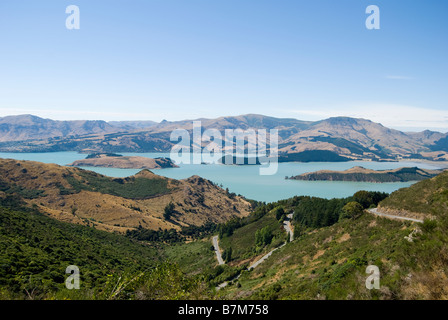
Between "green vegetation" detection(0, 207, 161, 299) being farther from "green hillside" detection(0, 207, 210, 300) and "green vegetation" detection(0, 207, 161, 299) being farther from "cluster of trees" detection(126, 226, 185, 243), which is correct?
"cluster of trees" detection(126, 226, 185, 243)

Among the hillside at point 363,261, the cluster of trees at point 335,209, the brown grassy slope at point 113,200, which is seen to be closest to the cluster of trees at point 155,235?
the brown grassy slope at point 113,200

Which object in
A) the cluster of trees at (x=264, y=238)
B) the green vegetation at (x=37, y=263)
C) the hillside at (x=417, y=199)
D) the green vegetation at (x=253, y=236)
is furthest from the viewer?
the cluster of trees at (x=264, y=238)

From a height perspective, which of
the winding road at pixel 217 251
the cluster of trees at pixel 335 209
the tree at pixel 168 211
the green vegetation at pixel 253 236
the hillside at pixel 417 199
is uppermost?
the hillside at pixel 417 199

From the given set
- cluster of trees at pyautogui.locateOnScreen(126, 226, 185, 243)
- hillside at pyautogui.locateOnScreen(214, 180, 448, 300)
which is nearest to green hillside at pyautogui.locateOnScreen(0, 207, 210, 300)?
hillside at pyautogui.locateOnScreen(214, 180, 448, 300)

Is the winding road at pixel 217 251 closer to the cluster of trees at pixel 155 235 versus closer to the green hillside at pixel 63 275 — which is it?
the cluster of trees at pixel 155 235

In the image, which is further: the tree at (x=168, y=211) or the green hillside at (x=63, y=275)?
the tree at (x=168, y=211)

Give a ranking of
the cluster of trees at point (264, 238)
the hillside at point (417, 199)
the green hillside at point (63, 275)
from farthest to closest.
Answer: the cluster of trees at point (264, 238), the hillside at point (417, 199), the green hillside at point (63, 275)

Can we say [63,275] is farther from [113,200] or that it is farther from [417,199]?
[113,200]
